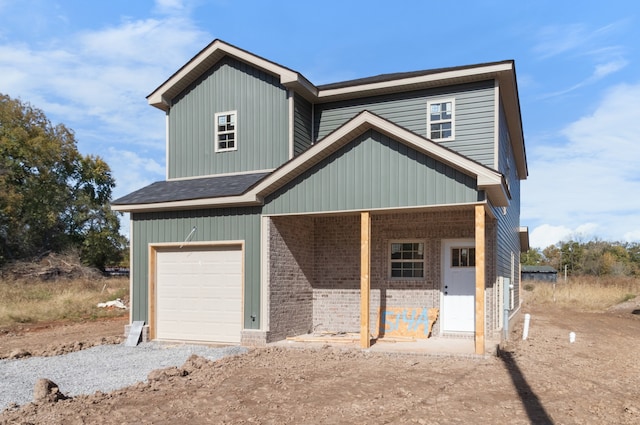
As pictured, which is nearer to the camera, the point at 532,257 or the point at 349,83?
the point at 349,83

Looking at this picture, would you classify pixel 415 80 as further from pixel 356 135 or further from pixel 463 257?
pixel 463 257

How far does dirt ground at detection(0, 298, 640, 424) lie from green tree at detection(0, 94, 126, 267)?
3193 centimetres

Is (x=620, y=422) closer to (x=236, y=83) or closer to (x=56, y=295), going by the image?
(x=236, y=83)

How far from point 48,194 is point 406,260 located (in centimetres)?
3466

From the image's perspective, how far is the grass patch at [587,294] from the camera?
3048 centimetres

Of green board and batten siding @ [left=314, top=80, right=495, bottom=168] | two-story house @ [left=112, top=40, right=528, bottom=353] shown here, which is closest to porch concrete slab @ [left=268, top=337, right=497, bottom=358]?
→ two-story house @ [left=112, top=40, right=528, bottom=353]

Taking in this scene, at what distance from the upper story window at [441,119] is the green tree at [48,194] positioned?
31.3 m

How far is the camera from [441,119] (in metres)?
13.5

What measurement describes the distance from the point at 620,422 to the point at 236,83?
1199 cm

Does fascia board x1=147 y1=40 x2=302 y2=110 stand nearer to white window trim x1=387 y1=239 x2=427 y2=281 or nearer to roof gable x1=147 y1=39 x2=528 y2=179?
roof gable x1=147 y1=39 x2=528 y2=179

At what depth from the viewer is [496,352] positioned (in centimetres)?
1059

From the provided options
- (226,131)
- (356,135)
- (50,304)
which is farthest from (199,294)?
(50,304)

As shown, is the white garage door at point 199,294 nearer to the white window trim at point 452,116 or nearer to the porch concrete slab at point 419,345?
the porch concrete slab at point 419,345

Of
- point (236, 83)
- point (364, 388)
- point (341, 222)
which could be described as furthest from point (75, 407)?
point (236, 83)
